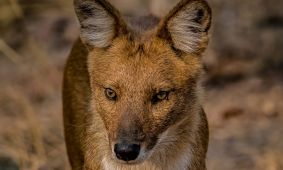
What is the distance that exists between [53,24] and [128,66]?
6.45m

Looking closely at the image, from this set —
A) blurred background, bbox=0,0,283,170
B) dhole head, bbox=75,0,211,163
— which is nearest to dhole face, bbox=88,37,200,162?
dhole head, bbox=75,0,211,163

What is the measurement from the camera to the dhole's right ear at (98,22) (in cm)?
648

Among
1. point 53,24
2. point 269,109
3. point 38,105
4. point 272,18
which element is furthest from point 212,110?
point 53,24

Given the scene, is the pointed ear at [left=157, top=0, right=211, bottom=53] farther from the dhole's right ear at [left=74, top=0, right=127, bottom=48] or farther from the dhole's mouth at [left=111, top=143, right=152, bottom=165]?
the dhole's mouth at [left=111, top=143, right=152, bottom=165]

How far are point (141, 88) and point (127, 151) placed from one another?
47 cm

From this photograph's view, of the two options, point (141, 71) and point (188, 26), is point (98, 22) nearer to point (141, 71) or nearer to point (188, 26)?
point (141, 71)

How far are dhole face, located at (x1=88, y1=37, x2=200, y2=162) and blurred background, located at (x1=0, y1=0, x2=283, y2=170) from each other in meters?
2.05

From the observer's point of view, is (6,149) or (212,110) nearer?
(6,149)

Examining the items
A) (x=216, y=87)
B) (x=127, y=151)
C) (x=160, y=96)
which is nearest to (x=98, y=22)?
(x=160, y=96)

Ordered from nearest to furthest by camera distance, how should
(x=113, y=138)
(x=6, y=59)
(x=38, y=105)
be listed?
(x=113, y=138) < (x=38, y=105) < (x=6, y=59)

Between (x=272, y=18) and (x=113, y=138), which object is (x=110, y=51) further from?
(x=272, y=18)

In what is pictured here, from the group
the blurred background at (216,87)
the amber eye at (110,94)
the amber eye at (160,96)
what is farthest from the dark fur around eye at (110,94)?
the blurred background at (216,87)

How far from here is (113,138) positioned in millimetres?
6086

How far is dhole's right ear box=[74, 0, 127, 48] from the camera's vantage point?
6484 mm
